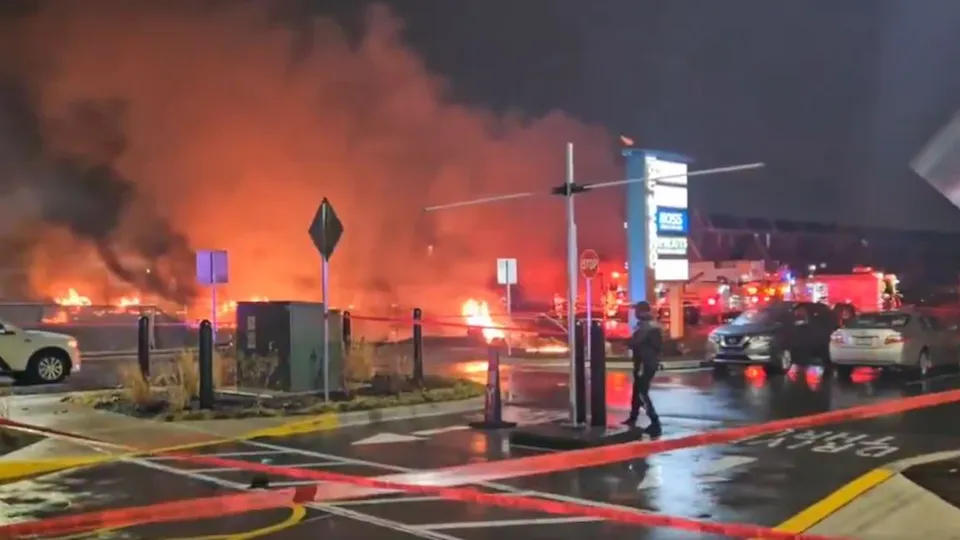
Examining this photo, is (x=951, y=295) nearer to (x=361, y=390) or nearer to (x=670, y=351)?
(x=670, y=351)

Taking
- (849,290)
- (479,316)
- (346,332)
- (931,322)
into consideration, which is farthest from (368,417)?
(849,290)

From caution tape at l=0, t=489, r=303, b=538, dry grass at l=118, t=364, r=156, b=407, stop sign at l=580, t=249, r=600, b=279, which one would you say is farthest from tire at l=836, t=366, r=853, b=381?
caution tape at l=0, t=489, r=303, b=538

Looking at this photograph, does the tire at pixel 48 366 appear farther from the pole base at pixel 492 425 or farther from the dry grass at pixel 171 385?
the pole base at pixel 492 425

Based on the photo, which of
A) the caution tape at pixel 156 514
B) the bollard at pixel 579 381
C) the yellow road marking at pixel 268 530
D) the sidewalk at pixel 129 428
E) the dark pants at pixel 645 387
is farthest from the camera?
the dark pants at pixel 645 387

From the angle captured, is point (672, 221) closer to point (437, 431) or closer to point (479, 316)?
point (479, 316)

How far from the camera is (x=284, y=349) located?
41.8 ft

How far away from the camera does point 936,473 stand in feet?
25.4

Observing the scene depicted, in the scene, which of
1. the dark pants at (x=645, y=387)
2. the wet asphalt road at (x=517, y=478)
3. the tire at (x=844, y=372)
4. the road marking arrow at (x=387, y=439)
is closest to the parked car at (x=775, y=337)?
the tire at (x=844, y=372)

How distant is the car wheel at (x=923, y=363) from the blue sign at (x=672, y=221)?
6.59 meters

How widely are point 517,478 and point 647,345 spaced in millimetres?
2774

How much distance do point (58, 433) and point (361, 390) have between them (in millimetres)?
4091

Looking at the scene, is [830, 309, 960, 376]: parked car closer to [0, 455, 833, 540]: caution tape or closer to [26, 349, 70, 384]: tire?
[0, 455, 833, 540]: caution tape

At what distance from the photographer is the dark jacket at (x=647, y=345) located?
1030 centimetres

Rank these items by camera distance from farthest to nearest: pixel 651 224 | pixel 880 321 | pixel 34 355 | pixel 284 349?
pixel 651 224
pixel 880 321
pixel 34 355
pixel 284 349
